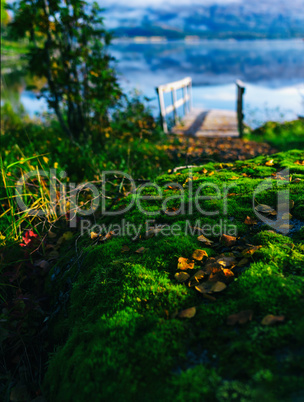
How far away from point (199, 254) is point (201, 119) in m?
11.6

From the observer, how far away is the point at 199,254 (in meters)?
1.83

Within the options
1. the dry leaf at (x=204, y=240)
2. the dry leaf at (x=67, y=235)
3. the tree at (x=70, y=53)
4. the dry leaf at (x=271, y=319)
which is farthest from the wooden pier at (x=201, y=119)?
the dry leaf at (x=271, y=319)

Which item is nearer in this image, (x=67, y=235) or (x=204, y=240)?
(x=204, y=240)

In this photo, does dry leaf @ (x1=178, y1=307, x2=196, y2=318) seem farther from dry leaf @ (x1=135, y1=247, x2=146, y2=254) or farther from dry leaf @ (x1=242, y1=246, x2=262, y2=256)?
dry leaf @ (x1=135, y1=247, x2=146, y2=254)

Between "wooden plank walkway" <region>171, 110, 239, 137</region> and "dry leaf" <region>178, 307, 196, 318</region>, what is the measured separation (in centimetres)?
889

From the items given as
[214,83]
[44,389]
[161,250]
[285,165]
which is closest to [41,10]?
[285,165]

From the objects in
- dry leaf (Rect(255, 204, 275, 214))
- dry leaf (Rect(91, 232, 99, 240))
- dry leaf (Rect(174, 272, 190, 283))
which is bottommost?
dry leaf (Rect(91, 232, 99, 240))

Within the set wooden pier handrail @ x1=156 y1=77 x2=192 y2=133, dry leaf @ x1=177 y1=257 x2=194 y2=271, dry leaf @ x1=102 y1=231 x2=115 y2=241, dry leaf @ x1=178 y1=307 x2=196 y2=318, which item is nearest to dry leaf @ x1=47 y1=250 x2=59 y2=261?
dry leaf @ x1=102 y1=231 x2=115 y2=241

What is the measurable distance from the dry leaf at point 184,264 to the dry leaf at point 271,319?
579 millimetres

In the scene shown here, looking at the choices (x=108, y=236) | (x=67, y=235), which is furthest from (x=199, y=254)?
(x=67, y=235)

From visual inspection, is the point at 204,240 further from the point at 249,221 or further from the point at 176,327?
the point at 176,327

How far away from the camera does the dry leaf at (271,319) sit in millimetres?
1215

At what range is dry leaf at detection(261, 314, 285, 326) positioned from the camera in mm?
1215

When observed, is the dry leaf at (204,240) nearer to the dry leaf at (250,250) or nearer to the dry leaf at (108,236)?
the dry leaf at (250,250)
